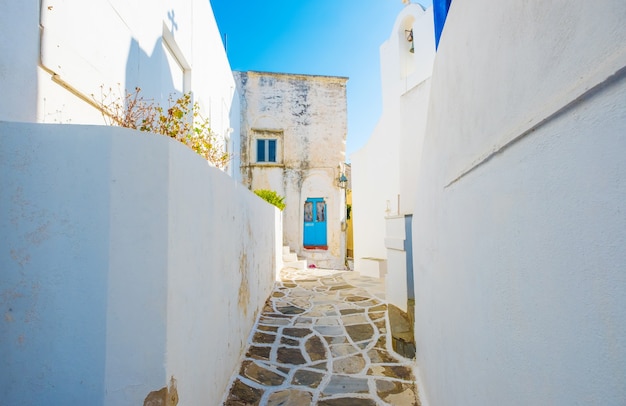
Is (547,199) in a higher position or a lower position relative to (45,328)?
higher

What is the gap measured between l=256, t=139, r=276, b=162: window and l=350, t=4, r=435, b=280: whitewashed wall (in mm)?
5228

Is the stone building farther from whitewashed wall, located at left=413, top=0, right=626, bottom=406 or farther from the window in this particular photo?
whitewashed wall, located at left=413, top=0, right=626, bottom=406

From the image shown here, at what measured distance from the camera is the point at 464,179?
6.36ft

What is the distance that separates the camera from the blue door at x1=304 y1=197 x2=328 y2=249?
1441 centimetres

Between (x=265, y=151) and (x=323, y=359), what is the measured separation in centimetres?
1182

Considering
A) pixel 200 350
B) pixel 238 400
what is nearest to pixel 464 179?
pixel 200 350

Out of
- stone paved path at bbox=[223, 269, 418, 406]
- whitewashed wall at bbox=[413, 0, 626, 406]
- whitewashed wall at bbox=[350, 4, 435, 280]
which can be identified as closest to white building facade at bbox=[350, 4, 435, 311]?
whitewashed wall at bbox=[350, 4, 435, 280]

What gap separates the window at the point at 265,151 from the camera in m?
14.6

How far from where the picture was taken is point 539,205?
1.05 metres

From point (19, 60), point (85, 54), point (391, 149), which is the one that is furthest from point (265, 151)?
point (19, 60)

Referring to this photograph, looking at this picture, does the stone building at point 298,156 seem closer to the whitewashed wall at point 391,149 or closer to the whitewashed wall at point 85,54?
the whitewashed wall at point 391,149

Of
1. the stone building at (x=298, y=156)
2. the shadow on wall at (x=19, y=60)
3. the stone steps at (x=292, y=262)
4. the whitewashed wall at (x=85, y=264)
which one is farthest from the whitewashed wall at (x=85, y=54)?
the stone building at (x=298, y=156)

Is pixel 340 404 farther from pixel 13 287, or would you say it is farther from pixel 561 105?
pixel 561 105

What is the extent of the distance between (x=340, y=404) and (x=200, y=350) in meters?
1.66
